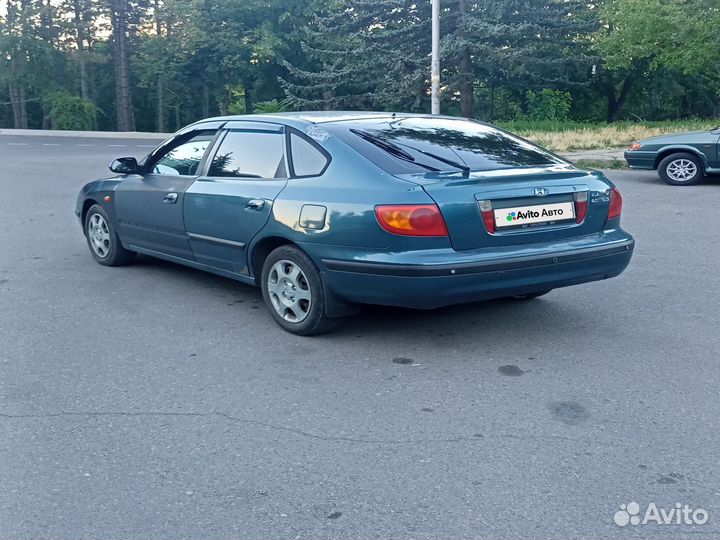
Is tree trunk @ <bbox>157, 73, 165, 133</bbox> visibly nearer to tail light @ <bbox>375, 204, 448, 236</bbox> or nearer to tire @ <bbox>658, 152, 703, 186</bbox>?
tire @ <bbox>658, 152, 703, 186</bbox>

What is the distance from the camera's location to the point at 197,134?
6582 millimetres

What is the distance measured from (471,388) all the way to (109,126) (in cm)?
5502

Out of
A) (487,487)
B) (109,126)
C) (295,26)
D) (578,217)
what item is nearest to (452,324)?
(578,217)

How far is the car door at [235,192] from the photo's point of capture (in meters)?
5.60

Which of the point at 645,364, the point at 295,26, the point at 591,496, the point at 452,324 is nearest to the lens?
the point at 591,496

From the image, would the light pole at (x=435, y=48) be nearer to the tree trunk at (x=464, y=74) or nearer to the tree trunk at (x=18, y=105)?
the tree trunk at (x=464, y=74)

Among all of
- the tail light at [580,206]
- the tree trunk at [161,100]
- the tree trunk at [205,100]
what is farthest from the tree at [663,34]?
the tail light at [580,206]

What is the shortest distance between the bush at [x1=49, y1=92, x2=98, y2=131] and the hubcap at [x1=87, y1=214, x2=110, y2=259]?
145 ft

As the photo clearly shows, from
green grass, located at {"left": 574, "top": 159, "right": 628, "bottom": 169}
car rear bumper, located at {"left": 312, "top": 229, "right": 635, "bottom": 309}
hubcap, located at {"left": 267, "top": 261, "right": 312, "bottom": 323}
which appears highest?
green grass, located at {"left": 574, "top": 159, "right": 628, "bottom": 169}

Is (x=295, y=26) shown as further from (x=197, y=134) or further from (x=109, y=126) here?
(x=197, y=134)

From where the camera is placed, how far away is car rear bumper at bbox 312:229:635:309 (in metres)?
4.74

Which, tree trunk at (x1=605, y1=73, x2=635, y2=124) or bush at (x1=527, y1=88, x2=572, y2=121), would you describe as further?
tree trunk at (x1=605, y1=73, x2=635, y2=124)

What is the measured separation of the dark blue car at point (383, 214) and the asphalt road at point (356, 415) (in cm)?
42

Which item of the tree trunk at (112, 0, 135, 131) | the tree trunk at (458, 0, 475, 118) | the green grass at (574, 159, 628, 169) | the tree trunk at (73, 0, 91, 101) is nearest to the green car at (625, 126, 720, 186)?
the green grass at (574, 159, 628, 169)
